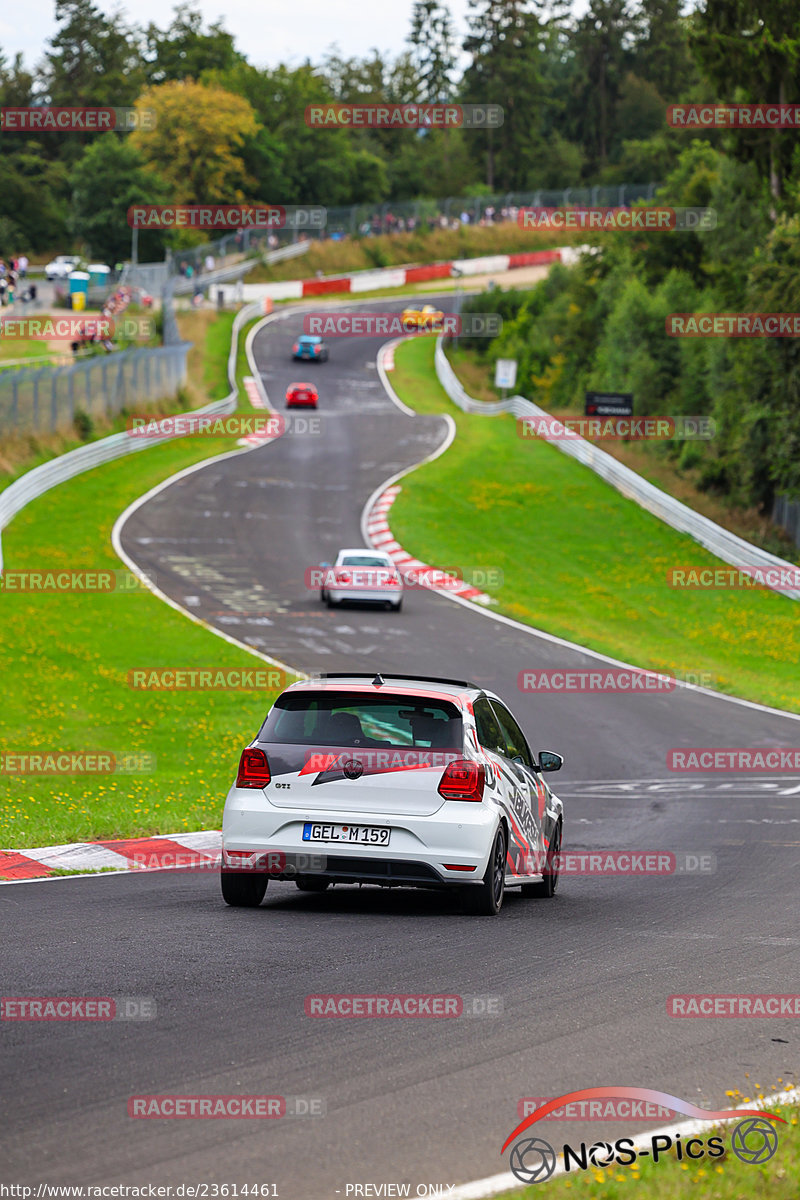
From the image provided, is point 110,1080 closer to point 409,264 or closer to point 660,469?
point 660,469

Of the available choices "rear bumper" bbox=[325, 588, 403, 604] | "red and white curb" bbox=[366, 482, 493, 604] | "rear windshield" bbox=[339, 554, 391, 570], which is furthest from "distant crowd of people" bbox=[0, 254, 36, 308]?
"rear bumper" bbox=[325, 588, 403, 604]

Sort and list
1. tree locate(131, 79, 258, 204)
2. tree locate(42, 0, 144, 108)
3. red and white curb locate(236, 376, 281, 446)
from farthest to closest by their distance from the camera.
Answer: tree locate(42, 0, 144, 108), tree locate(131, 79, 258, 204), red and white curb locate(236, 376, 281, 446)

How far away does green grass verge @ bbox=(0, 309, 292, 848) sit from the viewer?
1468cm

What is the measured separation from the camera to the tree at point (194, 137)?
10612 cm

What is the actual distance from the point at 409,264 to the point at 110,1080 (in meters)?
109

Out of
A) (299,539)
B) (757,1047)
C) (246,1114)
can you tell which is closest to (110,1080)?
(246,1114)

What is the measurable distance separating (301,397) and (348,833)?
56.8 m

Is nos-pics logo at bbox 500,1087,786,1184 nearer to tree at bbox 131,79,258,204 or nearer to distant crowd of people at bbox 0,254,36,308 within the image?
distant crowd of people at bbox 0,254,36,308

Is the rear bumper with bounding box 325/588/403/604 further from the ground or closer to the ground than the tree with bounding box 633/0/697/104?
closer to the ground

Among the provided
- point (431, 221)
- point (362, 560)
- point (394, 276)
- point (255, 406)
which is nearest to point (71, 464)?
point (362, 560)

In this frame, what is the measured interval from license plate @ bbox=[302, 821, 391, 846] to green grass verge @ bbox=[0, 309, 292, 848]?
416cm

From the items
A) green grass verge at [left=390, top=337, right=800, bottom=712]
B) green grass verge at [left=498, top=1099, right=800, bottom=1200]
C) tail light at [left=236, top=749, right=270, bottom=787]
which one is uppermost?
green grass verge at [left=498, top=1099, right=800, bottom=1200]

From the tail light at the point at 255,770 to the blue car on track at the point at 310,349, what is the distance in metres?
68.6

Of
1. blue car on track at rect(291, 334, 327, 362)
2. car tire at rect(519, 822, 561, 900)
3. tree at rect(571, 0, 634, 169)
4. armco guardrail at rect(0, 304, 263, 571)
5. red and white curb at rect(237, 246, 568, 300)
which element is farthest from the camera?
tree at rect(571, 0, 634, 169)
